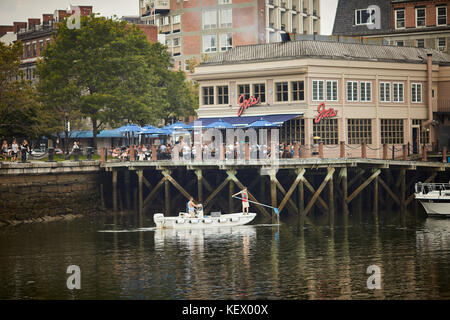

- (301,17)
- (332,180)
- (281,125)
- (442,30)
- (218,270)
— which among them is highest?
(301,17)

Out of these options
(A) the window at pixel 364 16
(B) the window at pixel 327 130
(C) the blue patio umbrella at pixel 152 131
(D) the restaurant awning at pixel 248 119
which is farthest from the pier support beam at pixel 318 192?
(A) the window at pixel 364 16

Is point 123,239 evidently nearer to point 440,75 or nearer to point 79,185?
point 79,185

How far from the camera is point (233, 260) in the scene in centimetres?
4181

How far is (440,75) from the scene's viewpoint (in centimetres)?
7162

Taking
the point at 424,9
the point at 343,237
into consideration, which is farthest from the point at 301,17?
the point at 343,237

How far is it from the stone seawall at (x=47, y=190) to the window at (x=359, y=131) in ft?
65.2

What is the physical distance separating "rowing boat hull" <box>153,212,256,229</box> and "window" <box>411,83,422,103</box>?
23.4m

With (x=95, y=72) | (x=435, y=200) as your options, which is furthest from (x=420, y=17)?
(x=435, y=200)

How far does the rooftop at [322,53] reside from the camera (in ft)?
220

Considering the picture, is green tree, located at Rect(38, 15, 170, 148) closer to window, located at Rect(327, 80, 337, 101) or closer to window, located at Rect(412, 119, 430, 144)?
window, located at Rect(327, 80, 337, 101)

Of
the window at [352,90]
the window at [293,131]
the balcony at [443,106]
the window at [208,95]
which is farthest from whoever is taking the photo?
the balcony at [443,106]

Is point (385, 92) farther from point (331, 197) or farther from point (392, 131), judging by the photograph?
point (331, 197)

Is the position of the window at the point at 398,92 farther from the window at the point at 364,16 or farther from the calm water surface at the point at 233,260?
the window at the point at 364,16

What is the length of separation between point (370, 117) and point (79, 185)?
76.7 ft
